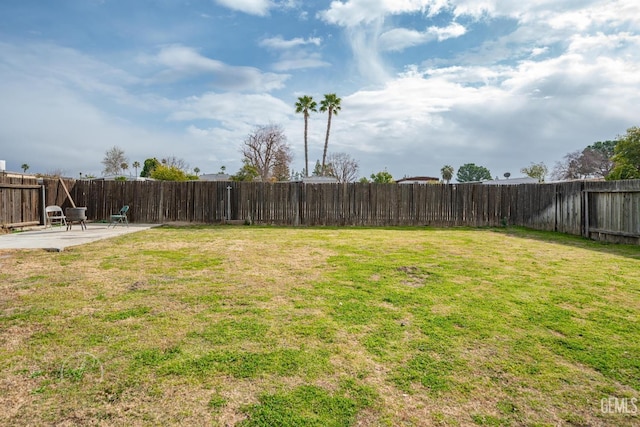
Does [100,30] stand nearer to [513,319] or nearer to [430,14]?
[430,14]

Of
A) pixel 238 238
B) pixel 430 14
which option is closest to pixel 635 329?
pixel 238 238

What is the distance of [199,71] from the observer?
15.2m

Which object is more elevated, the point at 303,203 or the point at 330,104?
the point at 330,104

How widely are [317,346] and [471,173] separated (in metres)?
91.7

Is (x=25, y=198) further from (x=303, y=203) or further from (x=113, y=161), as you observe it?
(x=113, y=161)

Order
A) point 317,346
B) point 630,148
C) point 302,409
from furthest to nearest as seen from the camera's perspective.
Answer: point 630,148 → point 317,346 → point 302,409

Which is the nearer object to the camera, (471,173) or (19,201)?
(19,201)

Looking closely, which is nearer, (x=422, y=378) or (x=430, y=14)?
(x=422, y=378)

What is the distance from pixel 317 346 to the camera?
253 centimetres

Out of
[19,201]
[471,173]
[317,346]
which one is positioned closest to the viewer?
[317,346]

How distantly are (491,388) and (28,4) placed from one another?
1158cm

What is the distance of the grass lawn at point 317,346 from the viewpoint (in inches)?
71.2

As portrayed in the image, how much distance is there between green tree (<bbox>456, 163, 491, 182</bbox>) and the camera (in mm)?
82562

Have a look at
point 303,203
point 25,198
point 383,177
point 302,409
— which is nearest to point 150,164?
point 383,177
